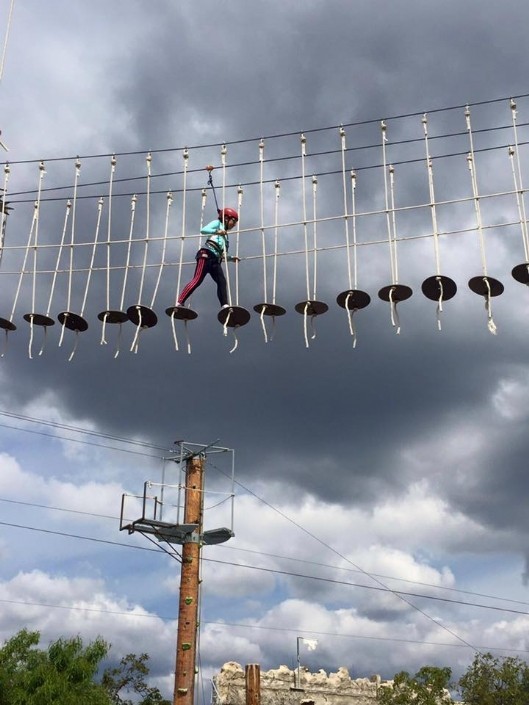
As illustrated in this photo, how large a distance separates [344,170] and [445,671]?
23.2 meters

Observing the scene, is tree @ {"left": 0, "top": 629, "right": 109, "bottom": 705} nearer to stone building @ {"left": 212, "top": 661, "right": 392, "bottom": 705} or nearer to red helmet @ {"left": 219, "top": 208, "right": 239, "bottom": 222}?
stone building @ {"left": 212, "top": 661, "right": 392, "bottom": 705}

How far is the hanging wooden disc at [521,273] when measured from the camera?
42.8ft

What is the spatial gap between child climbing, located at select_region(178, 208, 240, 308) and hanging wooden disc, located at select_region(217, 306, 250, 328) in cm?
130

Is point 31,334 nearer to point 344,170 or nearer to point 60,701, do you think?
point 344,170

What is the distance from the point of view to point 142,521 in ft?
74.3

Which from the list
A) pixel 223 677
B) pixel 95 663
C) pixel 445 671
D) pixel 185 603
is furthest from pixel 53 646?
pixel 445 671

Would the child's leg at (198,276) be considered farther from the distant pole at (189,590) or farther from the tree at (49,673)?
the tree at (49,673)

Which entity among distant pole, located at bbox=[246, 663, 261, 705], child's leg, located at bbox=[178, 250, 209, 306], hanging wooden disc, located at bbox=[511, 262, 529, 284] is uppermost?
child's leg, located at bbox=[178, 250, 209, 306]

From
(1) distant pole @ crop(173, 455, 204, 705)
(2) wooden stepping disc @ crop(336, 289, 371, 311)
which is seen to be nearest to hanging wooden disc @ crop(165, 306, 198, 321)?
(2) wooden stepping disc @ crop(336, 289, 371, 311)

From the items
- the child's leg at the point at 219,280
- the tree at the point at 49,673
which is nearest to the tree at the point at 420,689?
the tree at the point at 49,673

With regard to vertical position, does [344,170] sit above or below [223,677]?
above

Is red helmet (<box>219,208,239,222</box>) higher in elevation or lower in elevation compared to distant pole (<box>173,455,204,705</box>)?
higher

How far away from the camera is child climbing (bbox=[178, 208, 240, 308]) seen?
53.5ft

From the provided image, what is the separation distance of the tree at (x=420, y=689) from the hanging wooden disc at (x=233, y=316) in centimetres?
2151
